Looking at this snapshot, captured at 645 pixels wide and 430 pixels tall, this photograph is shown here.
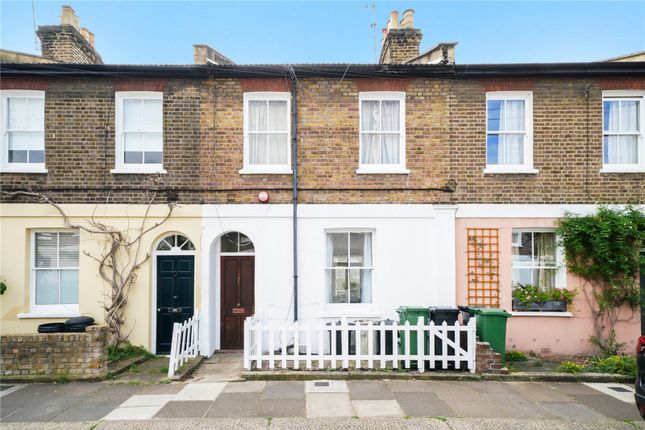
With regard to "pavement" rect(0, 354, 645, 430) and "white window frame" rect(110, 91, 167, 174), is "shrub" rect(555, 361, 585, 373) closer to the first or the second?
"pavement" rect(0, 354, 645, 430)

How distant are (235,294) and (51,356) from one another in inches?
145

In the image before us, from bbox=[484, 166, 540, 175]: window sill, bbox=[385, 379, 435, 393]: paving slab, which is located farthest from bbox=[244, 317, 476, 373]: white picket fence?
bbox=[484, 166, 540, 175]: window sill

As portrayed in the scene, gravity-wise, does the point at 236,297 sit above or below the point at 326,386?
above

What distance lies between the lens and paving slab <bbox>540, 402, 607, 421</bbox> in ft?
19.7

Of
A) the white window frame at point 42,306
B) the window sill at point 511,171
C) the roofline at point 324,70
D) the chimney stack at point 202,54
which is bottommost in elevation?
the white window frame at point 42,306

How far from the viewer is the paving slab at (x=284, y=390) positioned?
668 centimetres

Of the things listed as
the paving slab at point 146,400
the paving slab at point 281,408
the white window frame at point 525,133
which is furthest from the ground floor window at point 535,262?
the paving slab at point 146,400

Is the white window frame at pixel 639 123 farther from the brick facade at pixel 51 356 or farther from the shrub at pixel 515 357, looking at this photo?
the brick facade at pixel 51 356

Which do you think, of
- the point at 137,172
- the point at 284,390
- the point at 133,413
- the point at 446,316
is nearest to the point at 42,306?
the point at 137,172

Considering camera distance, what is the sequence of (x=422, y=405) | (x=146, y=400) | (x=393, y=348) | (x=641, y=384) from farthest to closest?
(x=393, y=348), (x=146, y=400), (x=422, y=405), (x=641, y=384)

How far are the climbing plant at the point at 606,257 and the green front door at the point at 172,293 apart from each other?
8.39 m

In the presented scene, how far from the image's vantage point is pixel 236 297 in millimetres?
9812

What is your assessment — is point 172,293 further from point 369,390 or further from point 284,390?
point 369,390

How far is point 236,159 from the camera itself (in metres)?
9.60
